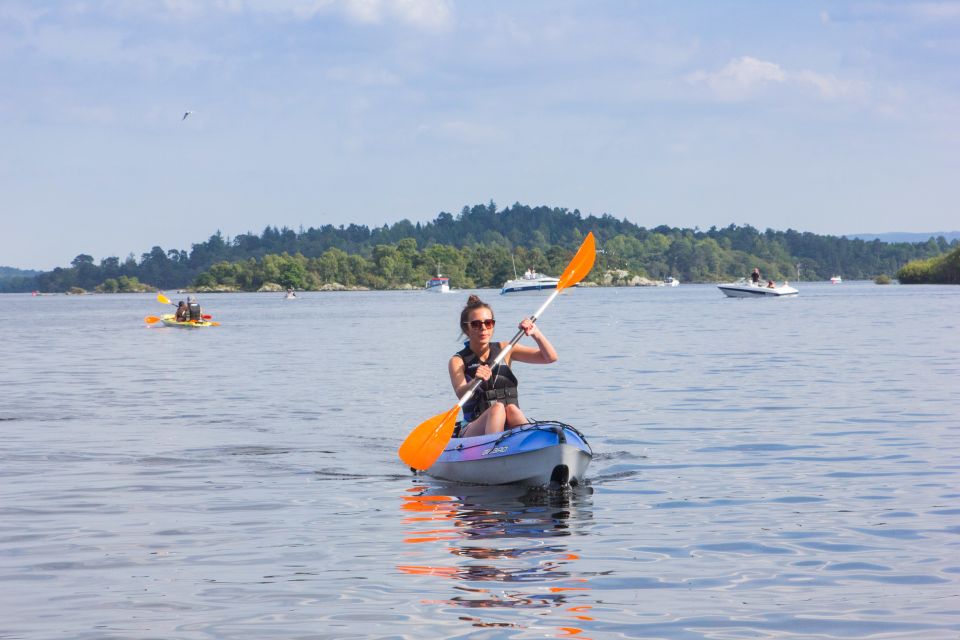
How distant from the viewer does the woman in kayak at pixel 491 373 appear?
13648 millimetres

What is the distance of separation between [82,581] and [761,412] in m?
14.3

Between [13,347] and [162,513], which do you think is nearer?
[162,513]

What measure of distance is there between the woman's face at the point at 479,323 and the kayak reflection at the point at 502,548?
1.81 m

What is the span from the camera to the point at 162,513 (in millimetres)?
12766

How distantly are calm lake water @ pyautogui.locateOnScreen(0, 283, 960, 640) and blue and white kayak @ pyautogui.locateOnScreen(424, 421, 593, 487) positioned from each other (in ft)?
0.76

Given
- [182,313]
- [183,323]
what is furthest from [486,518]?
[183,323]

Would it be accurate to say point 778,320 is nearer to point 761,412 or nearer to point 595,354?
point 595,354

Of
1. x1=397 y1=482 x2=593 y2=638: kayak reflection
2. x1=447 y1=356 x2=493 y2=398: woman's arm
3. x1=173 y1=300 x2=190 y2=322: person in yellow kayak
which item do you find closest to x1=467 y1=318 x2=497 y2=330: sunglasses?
x1=447 y1=356 x2=493 y2=398: woman's arm

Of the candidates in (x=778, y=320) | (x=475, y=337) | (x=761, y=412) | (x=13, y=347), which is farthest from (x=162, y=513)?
(x=778, y=320)

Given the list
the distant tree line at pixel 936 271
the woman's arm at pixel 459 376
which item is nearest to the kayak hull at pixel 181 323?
the woman's arm at pixel 459 376

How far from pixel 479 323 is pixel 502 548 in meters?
3.27

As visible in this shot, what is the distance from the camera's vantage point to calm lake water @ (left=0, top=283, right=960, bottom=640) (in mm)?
8406

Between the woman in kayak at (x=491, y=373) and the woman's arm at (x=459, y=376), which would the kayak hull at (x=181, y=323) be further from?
the woman's arm at (x=459, y=376)

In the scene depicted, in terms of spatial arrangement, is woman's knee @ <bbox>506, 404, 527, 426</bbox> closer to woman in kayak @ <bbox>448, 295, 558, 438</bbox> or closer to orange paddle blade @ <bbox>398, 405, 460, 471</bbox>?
woman in kayak @ <bbox>448, 295, 558, 438</bbox>
